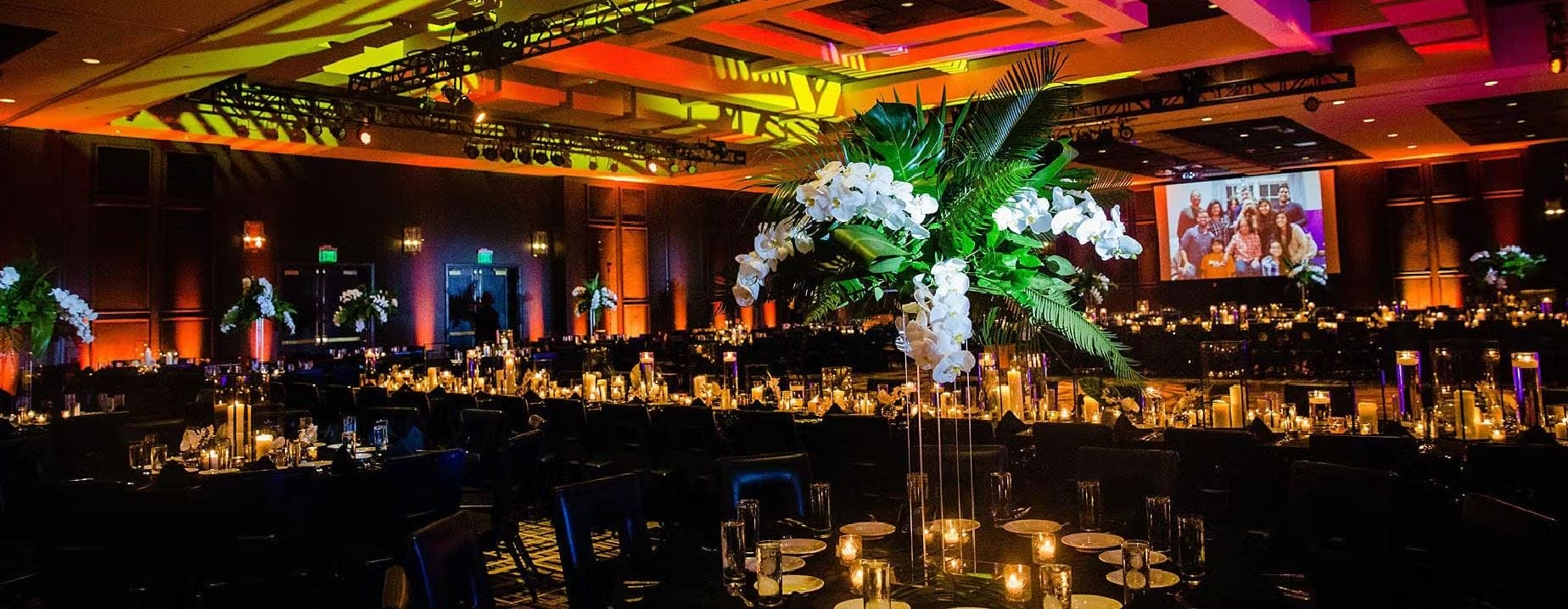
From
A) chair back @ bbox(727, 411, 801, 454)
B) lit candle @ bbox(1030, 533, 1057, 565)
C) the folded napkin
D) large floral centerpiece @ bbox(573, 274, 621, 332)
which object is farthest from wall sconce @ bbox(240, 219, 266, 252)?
lit candle @ bbox(1030, 533, 1057, 565)

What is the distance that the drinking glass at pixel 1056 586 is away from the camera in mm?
2043

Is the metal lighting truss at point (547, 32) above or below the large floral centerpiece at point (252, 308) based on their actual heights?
above

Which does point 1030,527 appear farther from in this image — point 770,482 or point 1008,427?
point 1008,427

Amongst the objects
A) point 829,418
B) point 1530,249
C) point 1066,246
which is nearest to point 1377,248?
point 1530,249

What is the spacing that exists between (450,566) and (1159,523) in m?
1.81

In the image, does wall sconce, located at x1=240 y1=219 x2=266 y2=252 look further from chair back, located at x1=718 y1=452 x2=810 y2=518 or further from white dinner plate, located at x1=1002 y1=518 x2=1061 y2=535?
white dinner plate, located at x1=1002 y1=518 x2=1061 y2=535

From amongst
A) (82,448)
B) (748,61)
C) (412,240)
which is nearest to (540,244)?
(412,240)

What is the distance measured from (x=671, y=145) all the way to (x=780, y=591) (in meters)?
12.4

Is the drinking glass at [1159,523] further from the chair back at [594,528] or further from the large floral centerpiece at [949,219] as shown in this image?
the chair back at [594,528]

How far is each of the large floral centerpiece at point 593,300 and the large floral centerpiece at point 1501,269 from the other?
13010 mm

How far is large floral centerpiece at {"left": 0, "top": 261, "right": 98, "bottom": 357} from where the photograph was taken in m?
8.37

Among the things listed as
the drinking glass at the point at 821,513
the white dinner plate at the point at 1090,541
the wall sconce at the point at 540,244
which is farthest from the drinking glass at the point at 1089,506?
the wall sconce at the point at 540,244

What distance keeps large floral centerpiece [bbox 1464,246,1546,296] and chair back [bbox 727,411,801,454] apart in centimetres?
1442

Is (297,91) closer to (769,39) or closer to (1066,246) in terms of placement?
(769,39)
